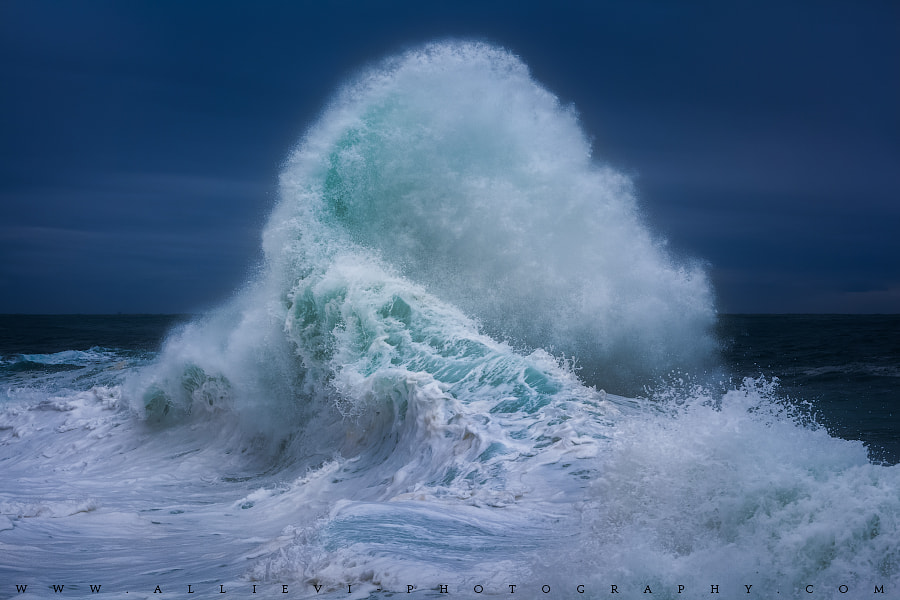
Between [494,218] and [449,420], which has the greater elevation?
[494,218]

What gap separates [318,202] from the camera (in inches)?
486

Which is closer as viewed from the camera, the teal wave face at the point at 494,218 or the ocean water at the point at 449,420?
the ocean water at the point at 449,420

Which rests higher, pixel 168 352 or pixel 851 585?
pixel 168 352

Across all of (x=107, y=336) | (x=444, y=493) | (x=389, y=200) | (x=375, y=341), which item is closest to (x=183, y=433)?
(x=375, y=341)

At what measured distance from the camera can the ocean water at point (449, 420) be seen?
436cm

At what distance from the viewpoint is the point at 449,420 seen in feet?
25.6

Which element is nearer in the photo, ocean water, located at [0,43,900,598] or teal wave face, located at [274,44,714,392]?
ocean water, located at [0,43,900,598]

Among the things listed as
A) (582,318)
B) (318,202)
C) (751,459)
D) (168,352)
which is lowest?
(751,459)

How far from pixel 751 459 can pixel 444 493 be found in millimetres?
2602

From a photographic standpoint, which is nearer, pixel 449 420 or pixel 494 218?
pixel 449 420

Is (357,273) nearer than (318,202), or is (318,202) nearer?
(357,273)

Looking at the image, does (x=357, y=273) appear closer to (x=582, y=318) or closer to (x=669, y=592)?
(x=582, y=318)

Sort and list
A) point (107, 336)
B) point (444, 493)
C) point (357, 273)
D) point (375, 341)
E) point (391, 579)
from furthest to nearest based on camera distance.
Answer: point (107, 336)
point (357, 273)
point (375, 341)
point (444, 493)
point (391, 579)

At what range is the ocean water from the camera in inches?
172
